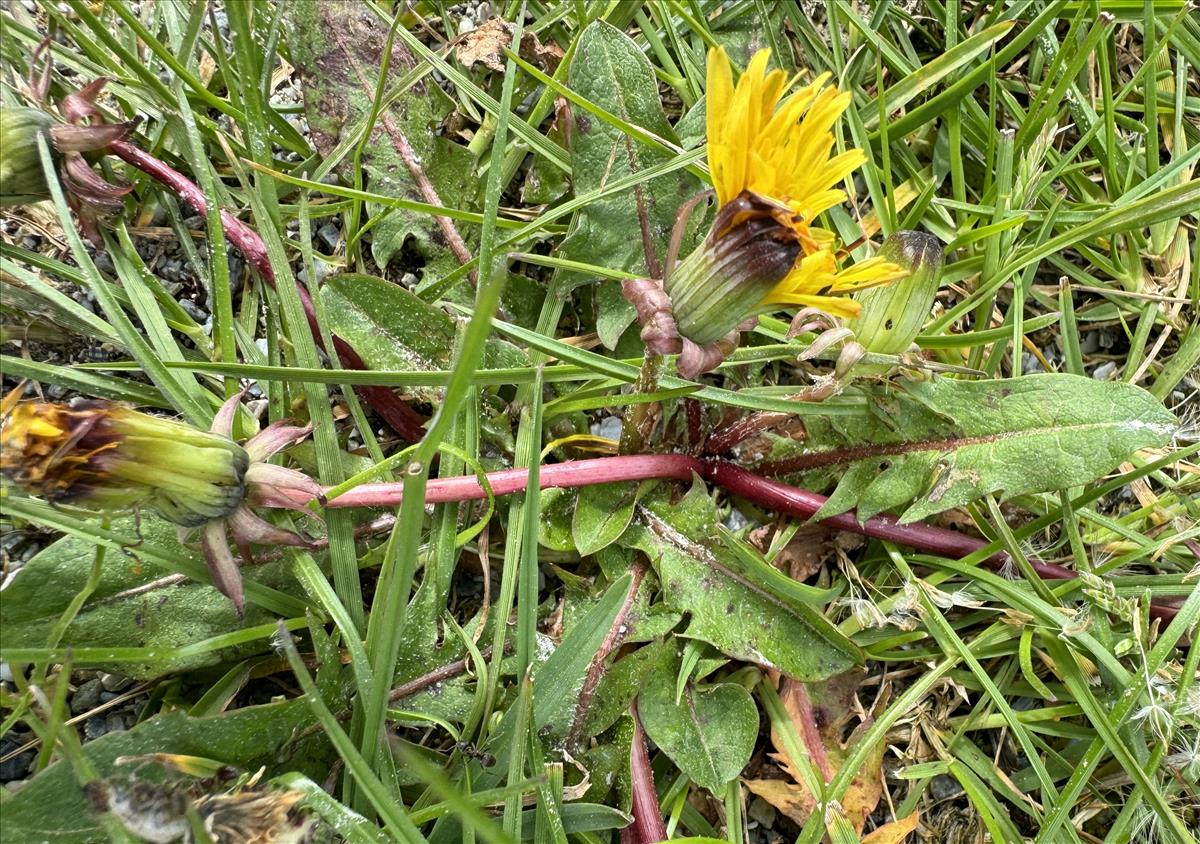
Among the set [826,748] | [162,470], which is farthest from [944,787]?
[162,470]

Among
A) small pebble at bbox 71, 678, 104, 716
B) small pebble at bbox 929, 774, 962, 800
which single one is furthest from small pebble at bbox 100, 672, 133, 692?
small pebble at bbox 929, 774, 962, 800

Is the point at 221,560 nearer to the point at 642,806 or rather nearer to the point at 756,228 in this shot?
the point at 642,806

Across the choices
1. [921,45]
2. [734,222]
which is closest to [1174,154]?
[921,45]

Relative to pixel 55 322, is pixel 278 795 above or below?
below

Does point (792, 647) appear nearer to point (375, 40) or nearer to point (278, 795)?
point (278, 795)

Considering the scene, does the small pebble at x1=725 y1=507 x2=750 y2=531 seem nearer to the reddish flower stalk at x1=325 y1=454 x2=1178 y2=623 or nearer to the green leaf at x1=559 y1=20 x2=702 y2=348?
the reddish flower stalk at x1=325 y1=454 x2=1178 y2=623
